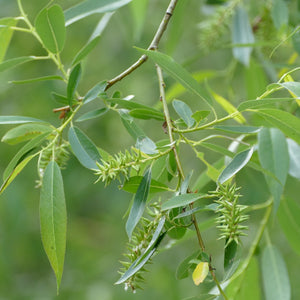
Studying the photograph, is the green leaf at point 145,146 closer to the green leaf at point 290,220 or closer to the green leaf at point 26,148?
the green leaf at point 26,148

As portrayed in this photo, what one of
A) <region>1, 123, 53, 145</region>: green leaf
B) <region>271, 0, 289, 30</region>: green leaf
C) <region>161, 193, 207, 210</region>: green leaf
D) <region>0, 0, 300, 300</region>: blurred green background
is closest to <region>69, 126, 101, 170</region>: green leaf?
<region>1, 123, 53, 145</region>: green leaf

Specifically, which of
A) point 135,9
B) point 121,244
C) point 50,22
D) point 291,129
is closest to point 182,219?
point 291,129

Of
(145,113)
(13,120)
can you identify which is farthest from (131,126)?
(13,120)

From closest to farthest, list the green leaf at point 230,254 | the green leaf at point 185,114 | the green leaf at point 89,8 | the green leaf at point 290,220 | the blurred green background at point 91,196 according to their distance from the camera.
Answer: the green leaf at point 230,254 < the green leaf at point 185,114 < the green leaf at point 89,8 < the green leaf at point 290,220 < the blurred green background at point 91,196

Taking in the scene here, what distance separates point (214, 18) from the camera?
1.06m

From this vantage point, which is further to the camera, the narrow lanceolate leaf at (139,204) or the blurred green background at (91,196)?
the blurred green background at (91,196)

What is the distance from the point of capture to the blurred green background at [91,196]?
1.72m

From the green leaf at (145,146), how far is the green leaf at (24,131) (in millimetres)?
119

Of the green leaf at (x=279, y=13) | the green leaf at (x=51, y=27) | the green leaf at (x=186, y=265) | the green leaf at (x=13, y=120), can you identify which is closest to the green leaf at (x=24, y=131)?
the green leaf at (x=13, y=120)

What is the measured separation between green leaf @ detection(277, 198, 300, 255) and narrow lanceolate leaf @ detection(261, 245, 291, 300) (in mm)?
36

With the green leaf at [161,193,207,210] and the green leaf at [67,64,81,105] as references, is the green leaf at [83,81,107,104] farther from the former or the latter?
the green leaf at [161,193,207,210]

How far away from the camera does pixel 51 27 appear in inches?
26.4

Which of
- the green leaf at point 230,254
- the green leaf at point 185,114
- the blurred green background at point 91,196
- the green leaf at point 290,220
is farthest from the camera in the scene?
the blurred green background at point 91,196

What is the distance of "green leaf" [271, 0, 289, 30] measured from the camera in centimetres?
94
